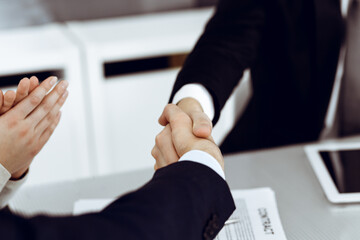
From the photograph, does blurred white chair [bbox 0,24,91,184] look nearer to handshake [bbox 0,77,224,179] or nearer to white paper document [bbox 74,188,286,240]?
handshake [bbox 0,77,224,179]

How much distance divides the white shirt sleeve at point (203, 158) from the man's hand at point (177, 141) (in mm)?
16

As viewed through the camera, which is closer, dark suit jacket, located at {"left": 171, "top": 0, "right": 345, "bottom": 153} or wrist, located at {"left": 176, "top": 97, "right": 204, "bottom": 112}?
wrist, located at {"left": 176, "top": 97, "right": 204, "bottom": 112}

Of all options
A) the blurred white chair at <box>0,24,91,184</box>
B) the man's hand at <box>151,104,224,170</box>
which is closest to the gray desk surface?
the man's hand at <box>151,104,224,170</box>

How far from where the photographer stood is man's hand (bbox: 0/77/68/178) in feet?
3.12

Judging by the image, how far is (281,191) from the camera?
99 centimetres

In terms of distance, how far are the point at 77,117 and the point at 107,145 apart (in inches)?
8.0

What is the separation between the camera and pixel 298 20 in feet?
4.76

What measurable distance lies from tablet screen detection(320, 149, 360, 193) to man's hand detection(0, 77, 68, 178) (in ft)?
1.93

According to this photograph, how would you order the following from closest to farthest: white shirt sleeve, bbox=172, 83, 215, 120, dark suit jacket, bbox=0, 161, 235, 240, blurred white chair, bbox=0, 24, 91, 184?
1. dark suit jacket, bbox=0, 161, 235, 240
2. white shirt sleeve, bbox=172, 83, 215, 120
3. blurred white chair, bbox=0, 24, 91, 184

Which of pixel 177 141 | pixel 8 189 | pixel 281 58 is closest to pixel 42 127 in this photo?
pixel 8 189

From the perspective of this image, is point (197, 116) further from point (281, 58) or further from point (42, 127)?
point (281, 58)

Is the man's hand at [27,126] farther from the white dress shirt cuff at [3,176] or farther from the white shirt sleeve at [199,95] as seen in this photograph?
the white shirt sleeve at [199,95]

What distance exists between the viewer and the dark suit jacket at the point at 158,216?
565 mm

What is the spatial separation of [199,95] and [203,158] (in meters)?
0.34
